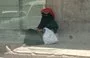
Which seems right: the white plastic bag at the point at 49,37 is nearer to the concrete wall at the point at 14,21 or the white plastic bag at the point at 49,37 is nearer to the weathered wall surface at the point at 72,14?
the weathered wall surface at the point at 72,14

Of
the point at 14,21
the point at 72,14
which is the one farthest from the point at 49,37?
the point at 14,21

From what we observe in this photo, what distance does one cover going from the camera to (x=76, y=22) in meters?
8.22

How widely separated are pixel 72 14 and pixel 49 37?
989mm

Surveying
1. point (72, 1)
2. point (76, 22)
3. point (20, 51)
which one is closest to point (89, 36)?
point (76, 22)

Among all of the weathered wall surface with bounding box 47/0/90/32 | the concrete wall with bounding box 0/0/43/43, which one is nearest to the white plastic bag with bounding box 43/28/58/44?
the weathered wall surface with bounding box 47/0/90/32

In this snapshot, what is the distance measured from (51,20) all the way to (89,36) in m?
1.08

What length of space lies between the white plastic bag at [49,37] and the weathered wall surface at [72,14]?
58 centimetres

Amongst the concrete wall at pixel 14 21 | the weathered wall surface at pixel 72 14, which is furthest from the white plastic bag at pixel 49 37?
the concrete wall at pixel 14 21

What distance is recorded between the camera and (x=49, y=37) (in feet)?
25.4

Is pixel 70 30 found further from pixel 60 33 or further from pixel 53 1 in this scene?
pixel 53 1

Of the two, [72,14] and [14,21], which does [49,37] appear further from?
[14,21]

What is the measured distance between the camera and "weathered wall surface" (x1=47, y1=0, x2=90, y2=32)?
817 cm

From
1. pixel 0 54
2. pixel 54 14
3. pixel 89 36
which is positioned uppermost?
pixel 54 14

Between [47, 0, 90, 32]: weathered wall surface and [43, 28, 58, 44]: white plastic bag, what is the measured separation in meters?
0.58
